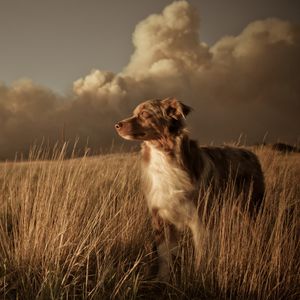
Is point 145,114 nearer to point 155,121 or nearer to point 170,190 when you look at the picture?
point 155,121

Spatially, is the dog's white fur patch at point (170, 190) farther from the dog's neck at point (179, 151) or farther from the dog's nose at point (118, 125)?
the dog's nose at point (118, 125)

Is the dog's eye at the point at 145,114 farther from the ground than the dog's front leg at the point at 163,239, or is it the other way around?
the dog's eye at the point at 145,114

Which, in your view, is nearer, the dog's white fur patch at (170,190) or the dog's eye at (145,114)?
the dog's white fur patch at (170,190)

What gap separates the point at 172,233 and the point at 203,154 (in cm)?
91

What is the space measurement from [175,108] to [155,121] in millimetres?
250

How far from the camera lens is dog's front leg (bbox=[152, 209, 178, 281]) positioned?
11.9 feet

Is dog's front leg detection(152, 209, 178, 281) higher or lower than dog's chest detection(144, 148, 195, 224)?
lower

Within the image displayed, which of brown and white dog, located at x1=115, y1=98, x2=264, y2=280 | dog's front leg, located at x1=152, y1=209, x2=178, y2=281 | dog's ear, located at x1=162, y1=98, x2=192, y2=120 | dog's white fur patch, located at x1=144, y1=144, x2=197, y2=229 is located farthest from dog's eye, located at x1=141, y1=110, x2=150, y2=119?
dog's front leg, located at x1=152, y1=209, x2=178, y2=281

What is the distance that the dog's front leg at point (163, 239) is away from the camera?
3615mm

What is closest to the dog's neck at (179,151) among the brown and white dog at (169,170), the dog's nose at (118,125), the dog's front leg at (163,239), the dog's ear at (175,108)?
the brown and white dog at (169,170)

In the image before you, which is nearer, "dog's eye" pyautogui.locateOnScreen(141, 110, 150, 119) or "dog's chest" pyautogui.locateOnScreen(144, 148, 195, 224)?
"dog's chest" pyautogui.locateOnScreen(144, 148, 195, 224)

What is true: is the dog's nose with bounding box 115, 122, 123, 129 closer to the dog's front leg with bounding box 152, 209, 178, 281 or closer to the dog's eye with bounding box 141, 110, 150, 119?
the dog's eye with bounding box 141, 110, 150, 119

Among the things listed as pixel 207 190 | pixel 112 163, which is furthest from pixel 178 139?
pixel 112 163

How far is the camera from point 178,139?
3709 millimetres
